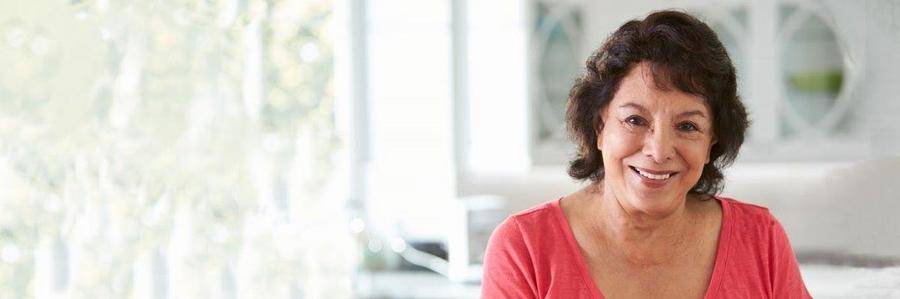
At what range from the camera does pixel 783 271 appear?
1337 mm

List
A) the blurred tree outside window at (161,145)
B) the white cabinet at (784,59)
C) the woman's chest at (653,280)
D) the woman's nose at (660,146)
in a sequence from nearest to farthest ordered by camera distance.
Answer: the woman's nose at (660,146)
the woman's chest at (653,280)
the blurred tree outside window at (161,145)
the white cabinet at (784,59)

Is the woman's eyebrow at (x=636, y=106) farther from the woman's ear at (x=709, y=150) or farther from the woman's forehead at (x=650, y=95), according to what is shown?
the woman's ear at (x=709, y=150)

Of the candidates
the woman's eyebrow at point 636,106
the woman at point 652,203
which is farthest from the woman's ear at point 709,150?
the woman's eyebrow at point 636,106

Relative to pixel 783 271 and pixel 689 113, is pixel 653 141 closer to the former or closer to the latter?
pixel 689 113

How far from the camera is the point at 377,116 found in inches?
156

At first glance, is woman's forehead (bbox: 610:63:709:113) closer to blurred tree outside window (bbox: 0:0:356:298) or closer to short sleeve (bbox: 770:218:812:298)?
short sleeve (bbox: 770:218:812:298)

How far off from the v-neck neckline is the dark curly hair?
0.08m

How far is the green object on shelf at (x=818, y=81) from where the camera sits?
340cm

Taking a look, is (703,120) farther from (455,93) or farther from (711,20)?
(455,93)

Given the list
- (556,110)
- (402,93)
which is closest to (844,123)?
(556,110)

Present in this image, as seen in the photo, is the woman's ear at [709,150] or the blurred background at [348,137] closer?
the woman's ear at [709,150]

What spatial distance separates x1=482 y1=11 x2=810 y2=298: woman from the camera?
1.25 m

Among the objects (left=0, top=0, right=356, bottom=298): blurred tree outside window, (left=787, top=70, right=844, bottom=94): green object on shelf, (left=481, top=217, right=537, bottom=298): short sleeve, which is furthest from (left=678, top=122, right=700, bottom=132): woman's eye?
(left=787, top=70, right=844, bottom=94): green object on shelf

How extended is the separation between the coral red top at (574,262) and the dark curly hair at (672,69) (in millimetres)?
109
